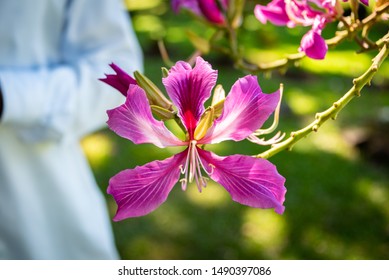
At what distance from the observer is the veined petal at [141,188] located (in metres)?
0.36

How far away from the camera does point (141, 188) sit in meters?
0.37

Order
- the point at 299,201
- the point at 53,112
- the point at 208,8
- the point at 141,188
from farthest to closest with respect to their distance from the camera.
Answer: the point at 299,201, the point at 53,112, the point at 208,8, the point at 141,188

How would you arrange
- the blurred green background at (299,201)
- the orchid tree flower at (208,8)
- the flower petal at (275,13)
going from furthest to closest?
the blurred green background at (299,201) < the orchid tree flower at (208,8) < the flower petal at (275,13)

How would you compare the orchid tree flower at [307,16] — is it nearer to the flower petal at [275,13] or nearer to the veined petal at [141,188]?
the flower petal at [275,13]

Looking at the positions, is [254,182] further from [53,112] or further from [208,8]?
[53,112]

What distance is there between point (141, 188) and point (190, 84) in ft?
0.22

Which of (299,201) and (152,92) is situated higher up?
(152,92)

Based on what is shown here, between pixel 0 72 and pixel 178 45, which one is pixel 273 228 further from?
pixel 178 45

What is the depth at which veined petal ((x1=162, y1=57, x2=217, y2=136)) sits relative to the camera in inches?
14.5

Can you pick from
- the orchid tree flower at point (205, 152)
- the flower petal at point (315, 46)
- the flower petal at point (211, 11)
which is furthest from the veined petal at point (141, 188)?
the flower petal at point (211, 11)

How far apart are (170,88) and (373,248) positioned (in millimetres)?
2751

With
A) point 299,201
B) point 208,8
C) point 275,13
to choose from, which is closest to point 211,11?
point 208,8

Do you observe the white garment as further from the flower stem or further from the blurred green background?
the blurred green background
